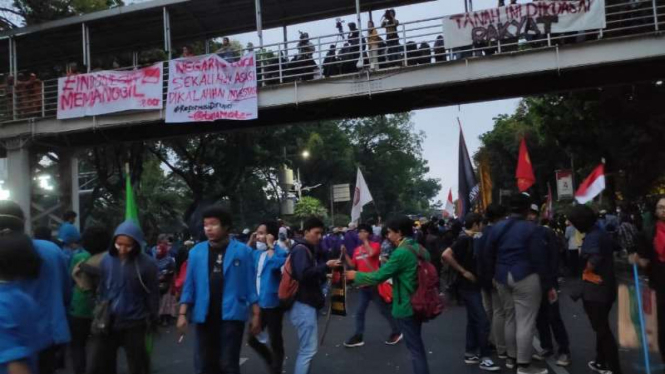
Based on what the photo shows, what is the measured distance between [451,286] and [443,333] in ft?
5.16

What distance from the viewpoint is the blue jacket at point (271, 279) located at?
6492 millimetres

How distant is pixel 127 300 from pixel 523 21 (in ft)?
35.8

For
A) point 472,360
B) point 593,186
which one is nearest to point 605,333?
point 593,186

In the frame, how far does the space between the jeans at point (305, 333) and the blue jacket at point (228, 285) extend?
2.75 feet

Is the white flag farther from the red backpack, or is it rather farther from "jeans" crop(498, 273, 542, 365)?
the red backpack

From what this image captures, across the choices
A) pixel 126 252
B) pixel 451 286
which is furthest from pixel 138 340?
pixel 451 286

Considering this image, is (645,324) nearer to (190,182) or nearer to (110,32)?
(110,32)

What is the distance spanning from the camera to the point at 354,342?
8531 mm

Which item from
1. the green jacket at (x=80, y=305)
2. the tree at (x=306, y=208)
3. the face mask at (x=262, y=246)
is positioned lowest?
the green jacket at (x=80, y=305)

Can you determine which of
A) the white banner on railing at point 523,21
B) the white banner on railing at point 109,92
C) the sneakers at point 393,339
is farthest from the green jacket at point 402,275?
the white banner on railing at point 109,92

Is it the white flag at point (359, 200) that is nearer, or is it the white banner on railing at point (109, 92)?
the white flag at point (359, 200)

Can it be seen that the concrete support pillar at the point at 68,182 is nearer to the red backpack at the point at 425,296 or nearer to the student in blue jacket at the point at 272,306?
the student in blue jacket at the point at 272,306

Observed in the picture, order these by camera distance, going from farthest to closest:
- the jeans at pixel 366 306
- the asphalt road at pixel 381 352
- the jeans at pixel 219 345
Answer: the jeans at pixel 366 306 < the asphalt road at pixel 381 352 < the jeans at pixel 219 345

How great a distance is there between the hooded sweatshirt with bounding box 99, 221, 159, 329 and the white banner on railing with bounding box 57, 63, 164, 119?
10.6 meters
